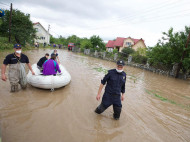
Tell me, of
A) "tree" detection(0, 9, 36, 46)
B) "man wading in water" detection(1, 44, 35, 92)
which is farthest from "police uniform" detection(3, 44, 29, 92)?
"tree" detection(0, 9, 36, 46)

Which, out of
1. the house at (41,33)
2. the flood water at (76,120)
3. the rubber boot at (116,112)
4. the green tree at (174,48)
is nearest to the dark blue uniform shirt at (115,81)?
→ the rubber boot at (116,112)

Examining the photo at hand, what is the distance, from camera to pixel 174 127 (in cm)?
352

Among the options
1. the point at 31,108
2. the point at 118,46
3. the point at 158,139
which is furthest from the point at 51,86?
the point at 118,46

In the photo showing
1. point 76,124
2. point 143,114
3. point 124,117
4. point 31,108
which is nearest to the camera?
point 76,124

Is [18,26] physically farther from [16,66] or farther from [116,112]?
[116,112]

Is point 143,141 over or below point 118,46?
below

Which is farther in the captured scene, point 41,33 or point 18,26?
point 41,33

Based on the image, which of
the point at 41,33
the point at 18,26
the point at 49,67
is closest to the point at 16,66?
the point at 49,67

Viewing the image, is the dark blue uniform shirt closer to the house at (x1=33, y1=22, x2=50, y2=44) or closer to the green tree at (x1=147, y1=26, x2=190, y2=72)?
the green tree at (x1=147, y1=26, x2=190, y2=72)

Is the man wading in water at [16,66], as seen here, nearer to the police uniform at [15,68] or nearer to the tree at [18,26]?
the police uniform at [15,68]

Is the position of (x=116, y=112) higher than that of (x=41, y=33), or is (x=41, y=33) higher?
(x=41, y=33)

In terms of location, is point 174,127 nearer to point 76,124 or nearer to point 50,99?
point 76,124

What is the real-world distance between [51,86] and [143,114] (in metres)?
3.70

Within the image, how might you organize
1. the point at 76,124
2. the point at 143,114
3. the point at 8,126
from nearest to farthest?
the point at 8,126 < the point at 76,124 < the point at 143,114
